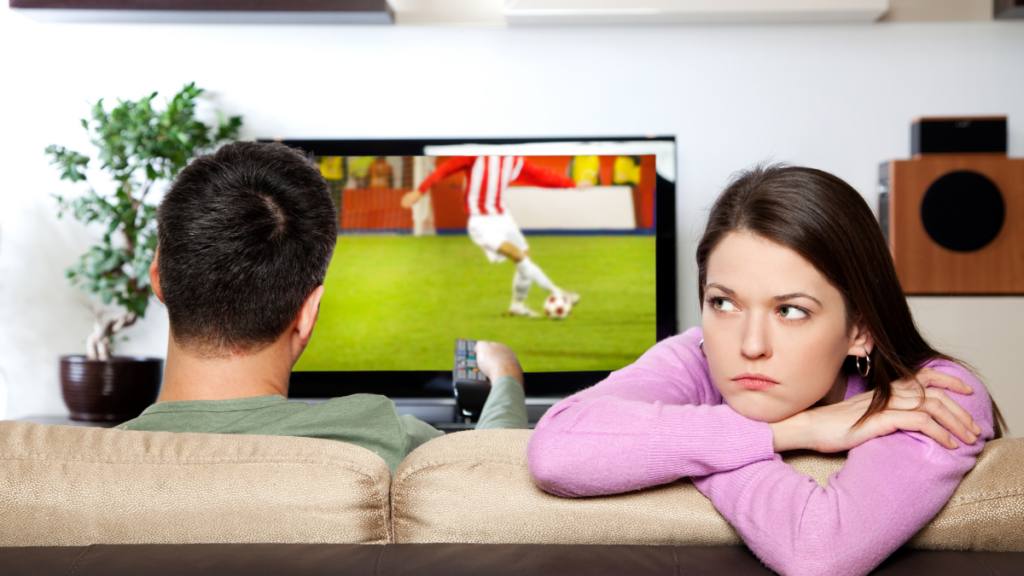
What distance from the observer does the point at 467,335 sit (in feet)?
9.89

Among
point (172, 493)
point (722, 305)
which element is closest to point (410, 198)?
point (722, 305)

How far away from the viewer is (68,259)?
326 centimetres

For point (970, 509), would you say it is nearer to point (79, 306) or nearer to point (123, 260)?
point (123, 260)

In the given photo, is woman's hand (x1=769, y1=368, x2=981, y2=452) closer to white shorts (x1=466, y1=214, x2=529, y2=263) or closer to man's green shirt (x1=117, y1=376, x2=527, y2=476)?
man's green shirt (x1=117, y1=376, x2=527, y2=476)

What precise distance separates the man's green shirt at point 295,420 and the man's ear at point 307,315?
116 mm

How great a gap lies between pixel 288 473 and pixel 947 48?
10.6ft

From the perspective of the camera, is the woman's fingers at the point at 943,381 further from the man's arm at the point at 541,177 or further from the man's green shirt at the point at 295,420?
the man's arm at the point at 541,177

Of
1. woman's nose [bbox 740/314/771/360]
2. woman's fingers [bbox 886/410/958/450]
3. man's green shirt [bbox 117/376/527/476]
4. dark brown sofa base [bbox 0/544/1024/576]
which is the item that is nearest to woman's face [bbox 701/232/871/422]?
woman's nose [bbox 740/314/771/360]

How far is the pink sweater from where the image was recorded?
673 millimetres

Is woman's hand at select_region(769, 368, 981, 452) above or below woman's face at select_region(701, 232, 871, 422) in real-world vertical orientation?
below

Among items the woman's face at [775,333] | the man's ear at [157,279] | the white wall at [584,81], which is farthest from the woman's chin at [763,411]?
the white wall at [584,81]

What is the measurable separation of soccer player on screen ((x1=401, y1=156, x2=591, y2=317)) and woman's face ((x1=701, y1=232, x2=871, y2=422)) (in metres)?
2.14

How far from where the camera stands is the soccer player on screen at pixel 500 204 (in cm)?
298

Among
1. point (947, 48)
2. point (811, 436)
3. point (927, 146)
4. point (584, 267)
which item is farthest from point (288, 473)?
point (947, 48)
